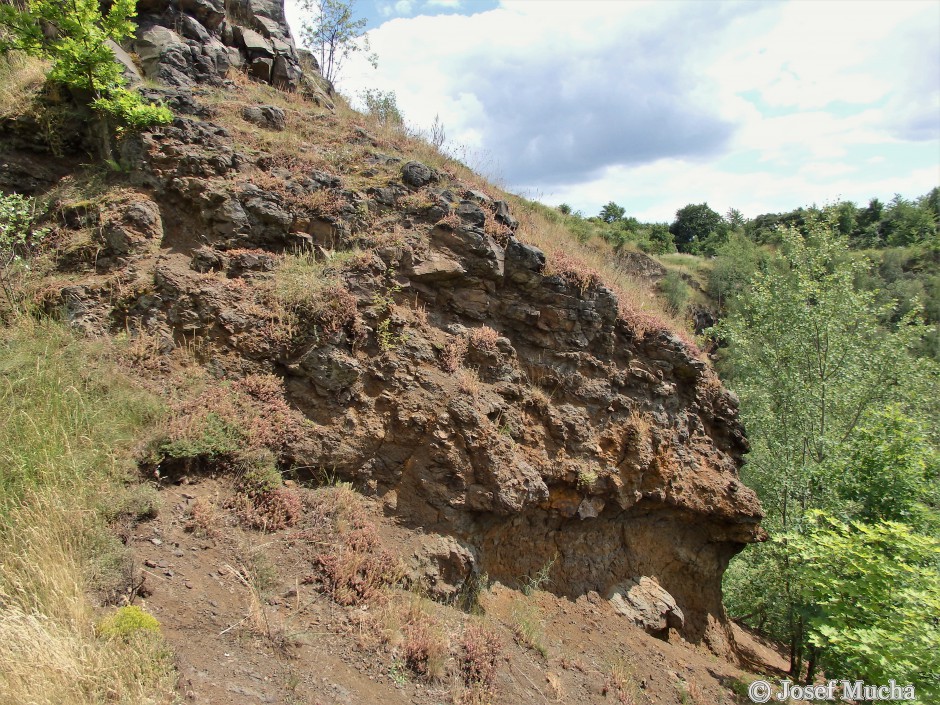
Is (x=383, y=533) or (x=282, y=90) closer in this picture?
(x=383, y=533)

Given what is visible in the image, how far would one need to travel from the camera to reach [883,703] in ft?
19.6

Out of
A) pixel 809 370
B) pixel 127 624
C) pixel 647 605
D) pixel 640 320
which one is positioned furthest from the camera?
pixel 809 370

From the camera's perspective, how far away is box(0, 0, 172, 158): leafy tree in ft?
23.0

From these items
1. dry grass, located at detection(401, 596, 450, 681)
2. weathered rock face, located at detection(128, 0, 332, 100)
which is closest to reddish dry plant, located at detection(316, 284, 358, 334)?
dry grass, located at detection(401, 596, 450, 681)

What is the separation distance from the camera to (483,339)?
786 cm

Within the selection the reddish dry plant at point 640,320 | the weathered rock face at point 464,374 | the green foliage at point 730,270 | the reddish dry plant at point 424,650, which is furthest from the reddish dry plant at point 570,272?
the green foliage at point 730,270

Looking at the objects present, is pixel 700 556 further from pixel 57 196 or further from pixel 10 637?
pixel 57 196

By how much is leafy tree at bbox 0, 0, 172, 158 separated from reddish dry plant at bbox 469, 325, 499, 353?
535 centimetres

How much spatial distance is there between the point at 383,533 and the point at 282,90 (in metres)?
9.75

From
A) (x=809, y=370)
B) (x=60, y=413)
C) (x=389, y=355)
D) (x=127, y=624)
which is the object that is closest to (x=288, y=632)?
(x=127, y=624)

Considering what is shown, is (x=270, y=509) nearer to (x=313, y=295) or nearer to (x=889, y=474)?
(x=313, y=295)

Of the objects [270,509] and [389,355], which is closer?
[270,509]

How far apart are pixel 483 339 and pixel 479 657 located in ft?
13.8

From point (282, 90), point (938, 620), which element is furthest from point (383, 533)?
point (282, 90)
